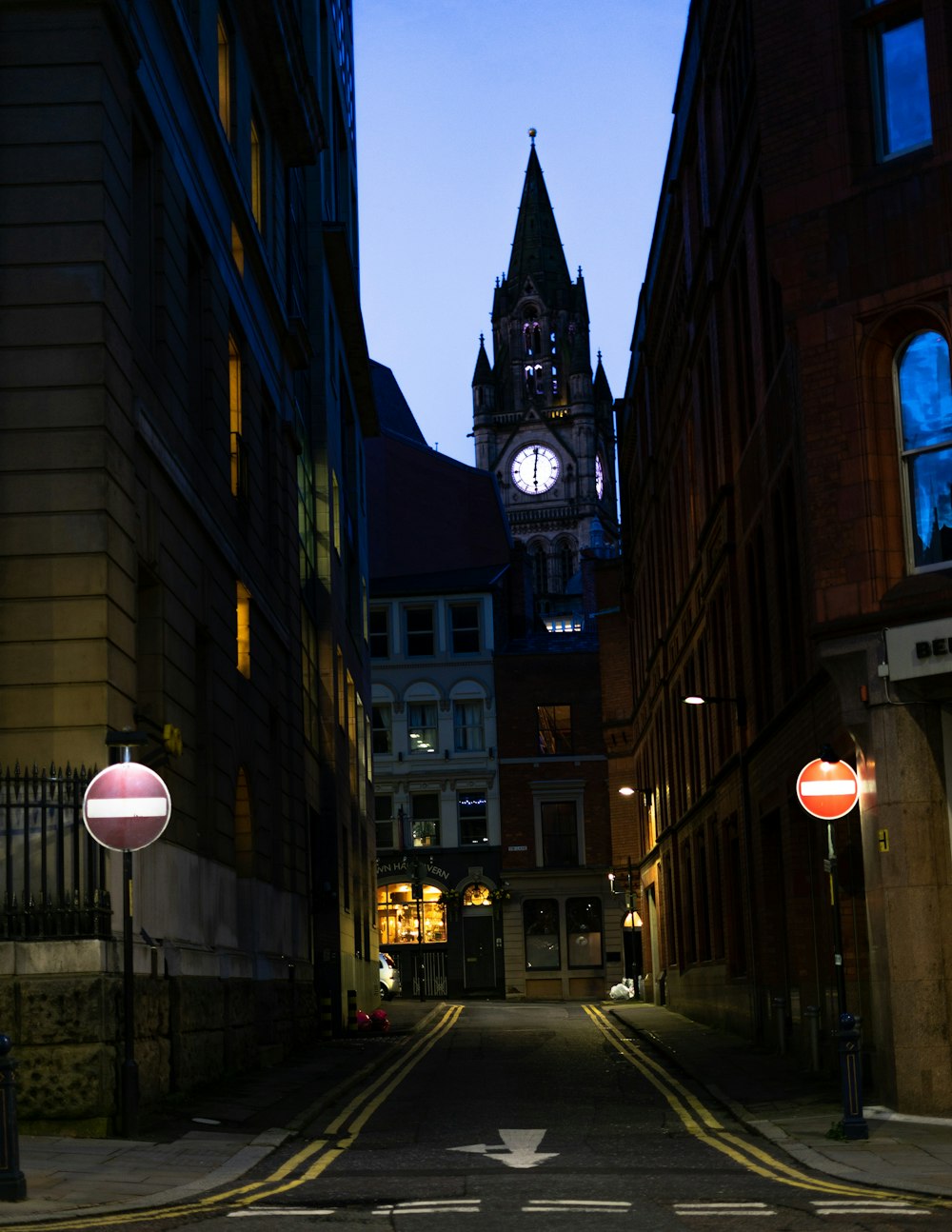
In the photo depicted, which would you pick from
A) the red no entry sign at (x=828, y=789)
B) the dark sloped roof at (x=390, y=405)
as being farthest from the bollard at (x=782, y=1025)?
the dark sloped roof at (x=390, y=405)

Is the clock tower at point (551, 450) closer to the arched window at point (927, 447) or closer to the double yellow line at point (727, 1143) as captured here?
the double yellow line at point (727, 1143)

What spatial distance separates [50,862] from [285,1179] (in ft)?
15.3

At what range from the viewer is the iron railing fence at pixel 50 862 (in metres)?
16.8

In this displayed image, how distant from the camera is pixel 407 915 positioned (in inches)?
3059

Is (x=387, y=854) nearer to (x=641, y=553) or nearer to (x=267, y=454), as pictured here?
(x=641, y=553)

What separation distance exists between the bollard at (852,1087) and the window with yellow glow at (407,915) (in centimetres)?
6182

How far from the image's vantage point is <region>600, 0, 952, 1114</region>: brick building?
58.9ft

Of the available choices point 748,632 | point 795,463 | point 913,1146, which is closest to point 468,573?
point 748,632

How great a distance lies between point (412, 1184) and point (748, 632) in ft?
62.2

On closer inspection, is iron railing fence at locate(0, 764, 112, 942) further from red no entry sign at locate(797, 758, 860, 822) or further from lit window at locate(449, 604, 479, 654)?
lit window at locate(449, 604, 479, 654)

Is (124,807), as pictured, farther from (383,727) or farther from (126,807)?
(383,727)

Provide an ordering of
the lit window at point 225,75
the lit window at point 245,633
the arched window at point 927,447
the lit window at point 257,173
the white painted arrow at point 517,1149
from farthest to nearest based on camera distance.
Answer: the lit window at point 257,173
the lit window at point 225,75
the lit window at point 245,633
the arched window at point 927,447
the white painted arrow at point 517,1149

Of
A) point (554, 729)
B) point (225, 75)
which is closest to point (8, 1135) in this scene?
point (225, 75)

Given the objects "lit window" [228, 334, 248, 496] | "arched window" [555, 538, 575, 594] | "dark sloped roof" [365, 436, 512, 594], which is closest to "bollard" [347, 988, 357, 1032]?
"lit window" [228, 334, 248, 496]
